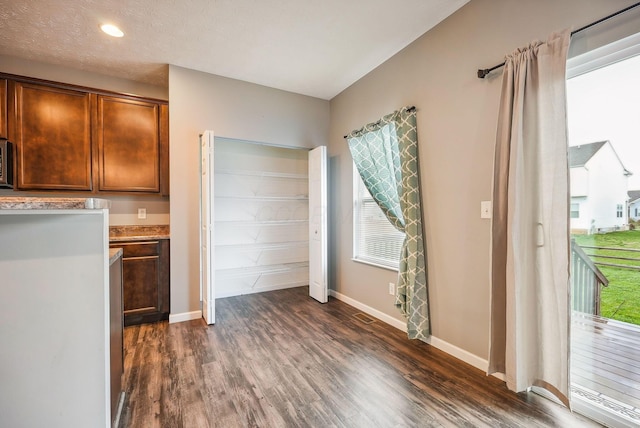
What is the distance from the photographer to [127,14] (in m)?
2.25

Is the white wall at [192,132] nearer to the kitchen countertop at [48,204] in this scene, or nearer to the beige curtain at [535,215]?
the kitchen countertop at [48,204]

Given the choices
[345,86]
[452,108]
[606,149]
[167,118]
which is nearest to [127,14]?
[167,118]

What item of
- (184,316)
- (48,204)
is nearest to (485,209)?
(48,204)

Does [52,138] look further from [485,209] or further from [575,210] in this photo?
[575,210]

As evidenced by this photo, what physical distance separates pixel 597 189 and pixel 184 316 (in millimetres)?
3712

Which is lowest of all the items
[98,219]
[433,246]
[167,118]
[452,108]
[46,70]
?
[433,246]

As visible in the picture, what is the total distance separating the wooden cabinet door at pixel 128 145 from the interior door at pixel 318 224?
1.91 metres

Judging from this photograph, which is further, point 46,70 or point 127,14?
point 46,70

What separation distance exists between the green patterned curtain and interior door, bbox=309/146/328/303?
0.81 meters

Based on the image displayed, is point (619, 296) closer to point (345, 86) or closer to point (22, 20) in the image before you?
point (345, 86)

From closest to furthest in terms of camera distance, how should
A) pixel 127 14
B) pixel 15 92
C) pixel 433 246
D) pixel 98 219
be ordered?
pixel 98 219, pixel 127 14, pixel 433 246, pixel 15 92

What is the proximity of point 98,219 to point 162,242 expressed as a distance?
2.00 m

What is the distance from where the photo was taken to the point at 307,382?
6.40ft

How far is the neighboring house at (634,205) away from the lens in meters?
1.49
